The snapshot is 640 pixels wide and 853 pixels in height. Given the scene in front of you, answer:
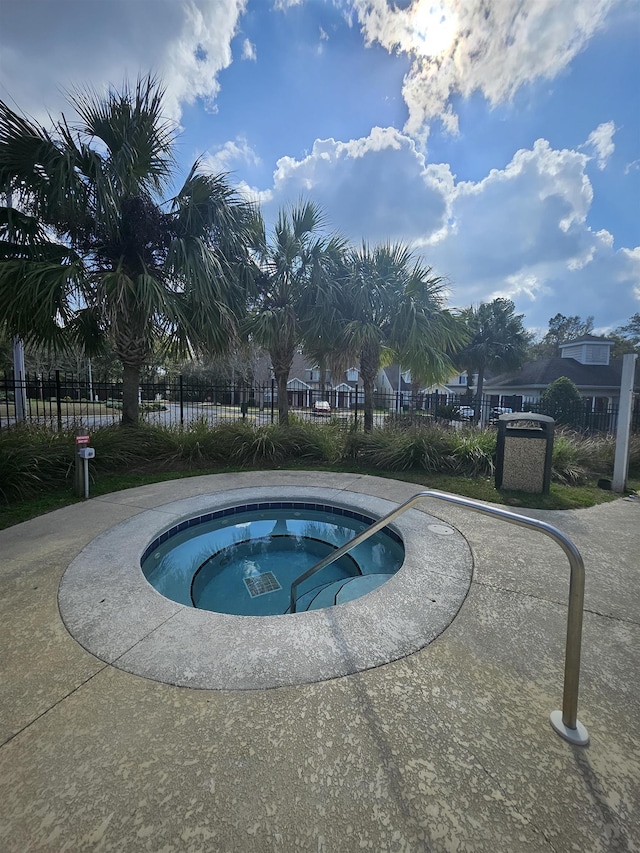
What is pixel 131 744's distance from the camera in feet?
5.37

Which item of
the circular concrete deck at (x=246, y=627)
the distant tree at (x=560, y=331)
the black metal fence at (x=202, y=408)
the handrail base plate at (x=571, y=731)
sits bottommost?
the circular concrete deck at (x=246, y=627)

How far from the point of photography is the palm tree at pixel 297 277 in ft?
28.7

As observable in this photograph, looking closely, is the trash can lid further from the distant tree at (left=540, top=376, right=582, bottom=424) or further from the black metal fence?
the distant tree at (left=540, top=376, right=582, bottom=424)

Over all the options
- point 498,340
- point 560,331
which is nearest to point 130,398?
point 498,340

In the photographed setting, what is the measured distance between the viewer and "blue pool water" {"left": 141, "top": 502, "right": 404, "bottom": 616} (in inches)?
143

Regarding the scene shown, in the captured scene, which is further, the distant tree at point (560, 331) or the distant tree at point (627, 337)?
the distant tree at point (560, 331)

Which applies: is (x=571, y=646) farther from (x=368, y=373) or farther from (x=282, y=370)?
(x=368, y=373)

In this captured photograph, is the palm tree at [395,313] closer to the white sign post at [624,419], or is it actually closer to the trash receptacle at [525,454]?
the trash receptacle at [525,454]

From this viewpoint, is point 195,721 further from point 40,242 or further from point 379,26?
point 379,26

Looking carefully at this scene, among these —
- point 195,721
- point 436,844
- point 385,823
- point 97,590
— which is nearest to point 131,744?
point 195,721

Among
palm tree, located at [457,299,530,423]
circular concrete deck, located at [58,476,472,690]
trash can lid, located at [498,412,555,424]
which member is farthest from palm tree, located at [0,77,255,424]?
palm tree, located at [457,299,530,423]

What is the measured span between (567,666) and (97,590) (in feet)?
10.7

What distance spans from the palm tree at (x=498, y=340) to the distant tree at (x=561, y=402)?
7.81m

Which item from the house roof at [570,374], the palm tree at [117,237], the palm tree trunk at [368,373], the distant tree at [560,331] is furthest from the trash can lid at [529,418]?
the distant tree at [560,331]
